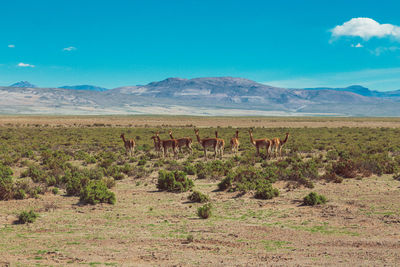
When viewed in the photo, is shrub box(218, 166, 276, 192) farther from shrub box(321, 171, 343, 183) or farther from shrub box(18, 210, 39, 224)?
shrub box(18, 210, 39, 224)

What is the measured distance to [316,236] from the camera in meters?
8.28

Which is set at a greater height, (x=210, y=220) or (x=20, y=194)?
(x=20, y=194)

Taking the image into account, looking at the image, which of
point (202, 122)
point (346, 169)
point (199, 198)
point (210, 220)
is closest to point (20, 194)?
point (199, 198)

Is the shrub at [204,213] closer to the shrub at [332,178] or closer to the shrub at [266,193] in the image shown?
the shrub at [266,193]

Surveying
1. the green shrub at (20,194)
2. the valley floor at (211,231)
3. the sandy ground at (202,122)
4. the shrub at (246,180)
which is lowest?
the valley floor at (211,231)

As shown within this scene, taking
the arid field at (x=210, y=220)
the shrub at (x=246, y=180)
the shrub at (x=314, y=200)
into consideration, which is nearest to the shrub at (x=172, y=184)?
the arid field at (x=210, y=220)

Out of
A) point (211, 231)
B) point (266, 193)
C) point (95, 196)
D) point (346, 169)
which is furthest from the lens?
point (346, 169)

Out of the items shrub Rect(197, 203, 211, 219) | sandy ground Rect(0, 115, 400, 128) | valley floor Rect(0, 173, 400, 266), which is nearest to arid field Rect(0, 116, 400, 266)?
valley floor Rect(0, 173, 400, 266)

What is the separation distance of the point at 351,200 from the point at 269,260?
5814mm

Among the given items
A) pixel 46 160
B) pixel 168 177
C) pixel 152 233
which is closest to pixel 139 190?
pixel 168 177

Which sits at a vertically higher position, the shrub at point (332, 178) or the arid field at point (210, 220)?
the shrub at point (332, 178)

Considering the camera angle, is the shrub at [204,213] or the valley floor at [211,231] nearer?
the valley floor at [211,231]

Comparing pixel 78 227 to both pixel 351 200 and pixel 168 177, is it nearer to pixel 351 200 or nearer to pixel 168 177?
pixel 168 177

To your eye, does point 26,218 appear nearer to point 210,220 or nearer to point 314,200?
point 210,220
